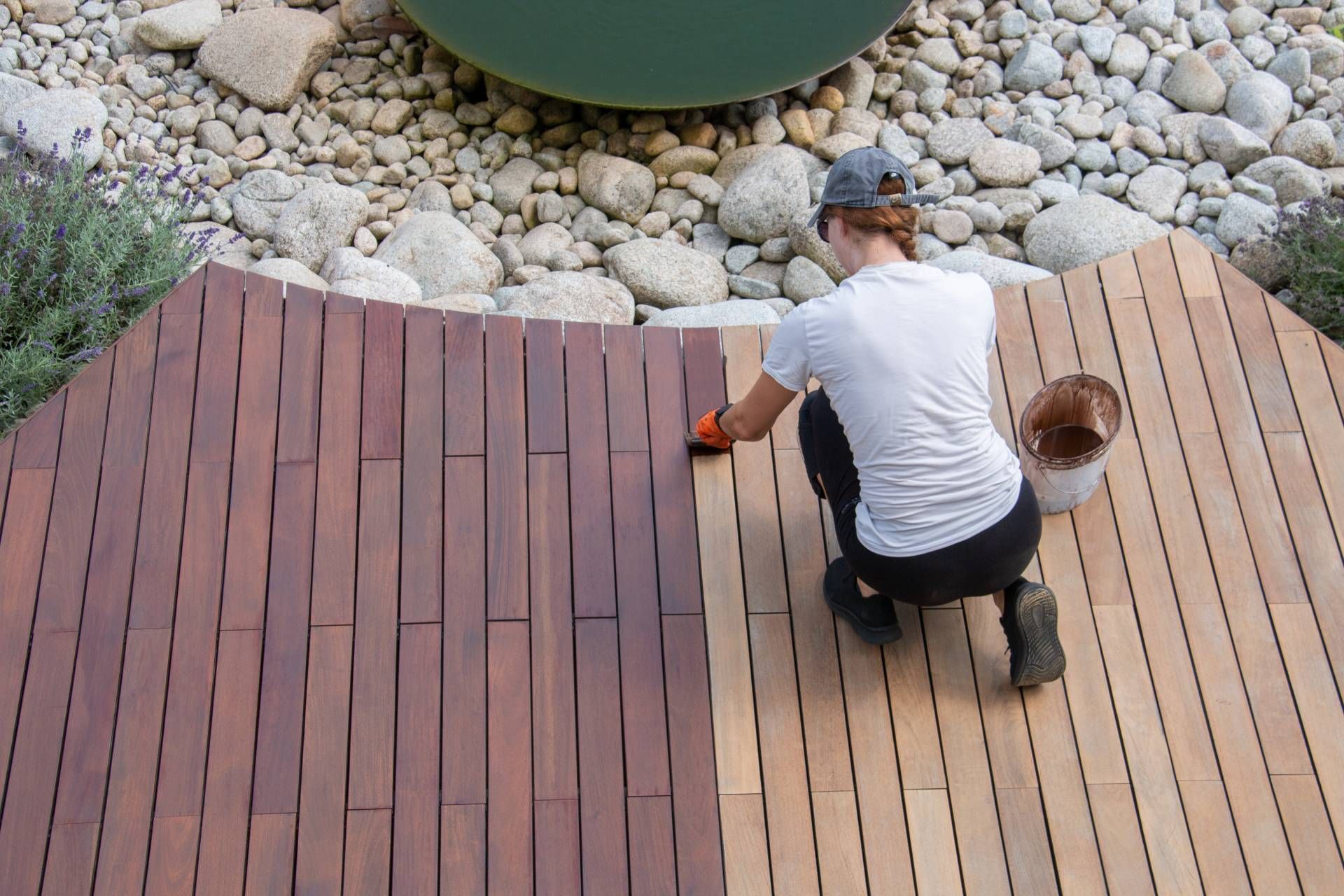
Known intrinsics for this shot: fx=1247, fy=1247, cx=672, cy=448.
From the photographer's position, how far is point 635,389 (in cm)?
357

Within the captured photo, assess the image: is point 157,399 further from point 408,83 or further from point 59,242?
point 408,83

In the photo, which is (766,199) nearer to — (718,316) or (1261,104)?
(718,316)

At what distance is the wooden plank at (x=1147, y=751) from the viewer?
2898mm

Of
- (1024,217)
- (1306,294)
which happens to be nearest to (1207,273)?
(1306,294)

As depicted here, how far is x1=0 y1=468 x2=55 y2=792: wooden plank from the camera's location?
306 centimetres

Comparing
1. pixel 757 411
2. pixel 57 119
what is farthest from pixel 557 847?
pixel 57 119

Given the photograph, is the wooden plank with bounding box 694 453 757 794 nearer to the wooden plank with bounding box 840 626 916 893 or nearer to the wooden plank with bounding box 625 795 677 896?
the wooden plank with bounding box 625 795 677 896

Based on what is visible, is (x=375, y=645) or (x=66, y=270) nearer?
(x=375, y=645)

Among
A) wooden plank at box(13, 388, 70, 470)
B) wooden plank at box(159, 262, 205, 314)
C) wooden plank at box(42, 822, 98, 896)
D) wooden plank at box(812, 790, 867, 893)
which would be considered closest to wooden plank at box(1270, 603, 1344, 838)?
wooden plank at box(812, 790, 867, 893)

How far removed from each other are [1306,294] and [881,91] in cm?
206

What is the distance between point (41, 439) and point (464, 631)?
132cm

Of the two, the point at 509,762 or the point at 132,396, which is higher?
the point at 132,396

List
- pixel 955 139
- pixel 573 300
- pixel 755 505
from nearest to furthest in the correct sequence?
pixel 755 505
pixel 573 300
pixel 955 139

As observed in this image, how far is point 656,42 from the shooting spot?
16.8ft
